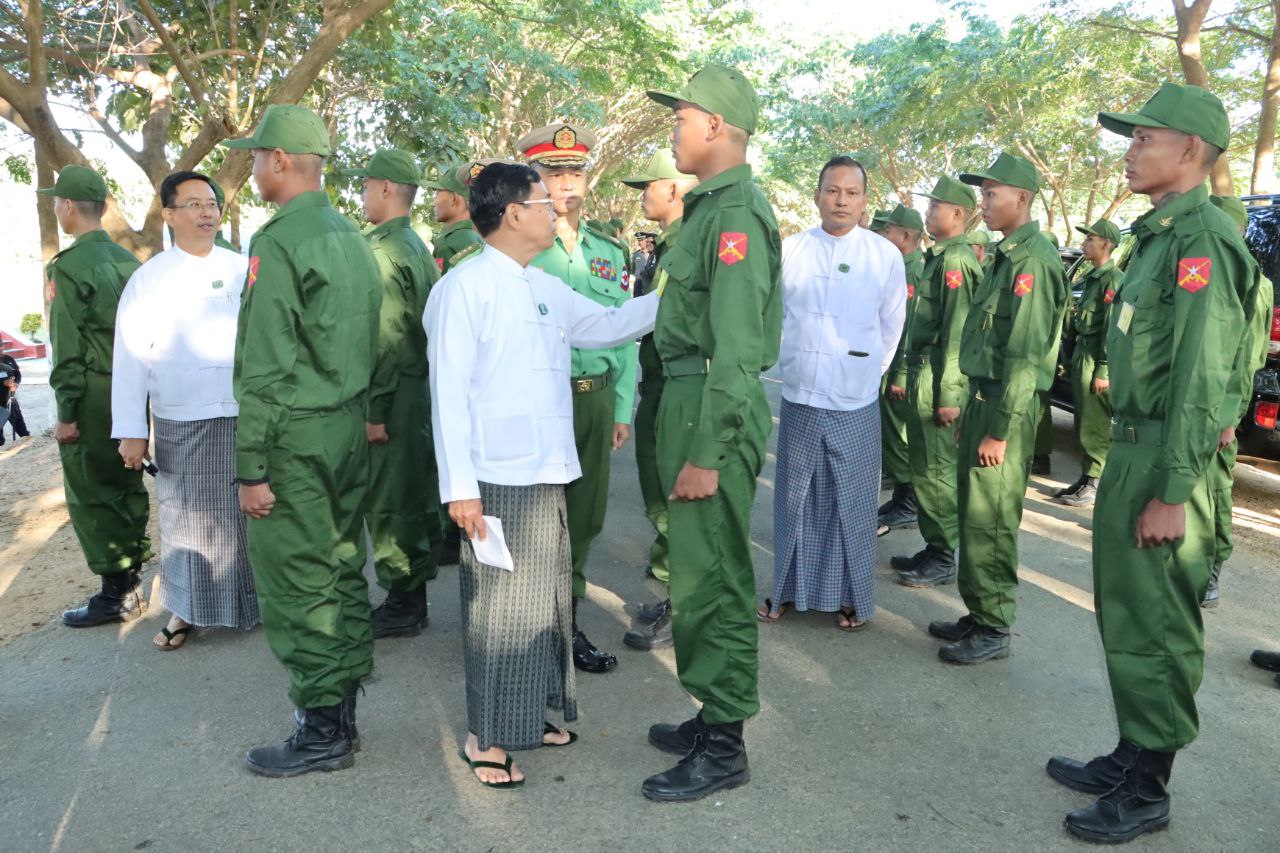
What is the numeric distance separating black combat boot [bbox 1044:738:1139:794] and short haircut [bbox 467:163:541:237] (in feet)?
8.33

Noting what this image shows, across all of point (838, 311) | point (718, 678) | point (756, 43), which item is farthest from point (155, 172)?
point (756, 43)

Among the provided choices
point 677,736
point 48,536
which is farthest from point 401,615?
point 48,536

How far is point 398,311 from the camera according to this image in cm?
432

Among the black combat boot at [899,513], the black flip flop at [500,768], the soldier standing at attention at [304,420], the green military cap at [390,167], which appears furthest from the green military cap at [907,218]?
the black flip flop at [500,768]

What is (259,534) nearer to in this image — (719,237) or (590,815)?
(590,815)

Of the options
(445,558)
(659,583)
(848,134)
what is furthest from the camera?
(848,134)

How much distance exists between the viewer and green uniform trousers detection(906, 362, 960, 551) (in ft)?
16.9

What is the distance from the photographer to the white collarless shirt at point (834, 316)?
4.24 m

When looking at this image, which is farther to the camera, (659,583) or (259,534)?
(659,583)

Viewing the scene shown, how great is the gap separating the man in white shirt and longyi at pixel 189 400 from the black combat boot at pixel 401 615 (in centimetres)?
56

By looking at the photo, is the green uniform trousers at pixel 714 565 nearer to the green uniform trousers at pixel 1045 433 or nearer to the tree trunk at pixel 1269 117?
the green uniform trousers at pixel 1045 433

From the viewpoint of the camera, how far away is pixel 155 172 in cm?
703

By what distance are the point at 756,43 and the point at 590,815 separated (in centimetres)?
2063

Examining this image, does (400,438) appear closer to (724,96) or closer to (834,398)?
(834,398)
